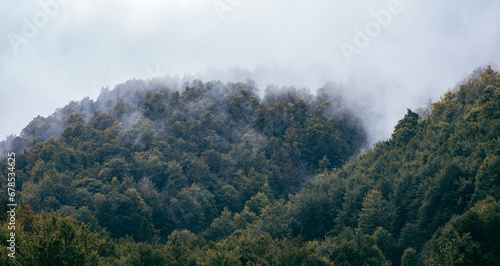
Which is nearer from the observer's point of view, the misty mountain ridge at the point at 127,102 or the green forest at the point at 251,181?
the green forest at the point at 251,181

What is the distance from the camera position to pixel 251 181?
9150 centimetres

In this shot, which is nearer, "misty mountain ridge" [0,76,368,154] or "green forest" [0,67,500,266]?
"green forest" [0,67,500,266]

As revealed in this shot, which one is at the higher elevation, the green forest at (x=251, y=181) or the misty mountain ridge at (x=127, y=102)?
the misty mountain ridge at (x=127, y=102)

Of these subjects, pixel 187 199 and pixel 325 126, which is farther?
pixel 325 126

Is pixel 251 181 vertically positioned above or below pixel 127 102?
below

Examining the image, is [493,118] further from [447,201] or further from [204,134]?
[204,134]

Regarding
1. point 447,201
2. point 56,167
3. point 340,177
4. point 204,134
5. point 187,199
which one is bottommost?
point 447,201

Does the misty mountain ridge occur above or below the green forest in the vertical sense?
above

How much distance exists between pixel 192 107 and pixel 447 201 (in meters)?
70.2

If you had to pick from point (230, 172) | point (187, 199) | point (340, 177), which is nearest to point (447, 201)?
point (340, 177)

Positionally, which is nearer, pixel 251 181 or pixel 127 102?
pixel 251 181

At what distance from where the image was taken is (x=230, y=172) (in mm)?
97875

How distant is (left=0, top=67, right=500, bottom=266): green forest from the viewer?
153ft

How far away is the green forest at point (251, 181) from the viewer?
46.5 meters
